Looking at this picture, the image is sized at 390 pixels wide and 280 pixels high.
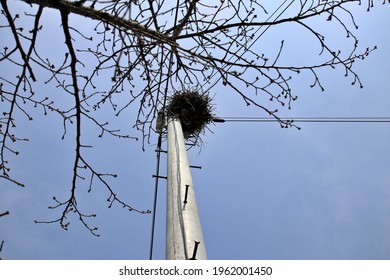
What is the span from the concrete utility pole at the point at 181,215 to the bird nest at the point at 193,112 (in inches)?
64.6

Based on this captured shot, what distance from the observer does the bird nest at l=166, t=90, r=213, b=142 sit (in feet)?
18.1

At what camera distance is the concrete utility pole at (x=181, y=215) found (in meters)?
2.33

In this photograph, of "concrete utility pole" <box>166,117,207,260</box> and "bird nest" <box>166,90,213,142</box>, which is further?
"bird nest" <box>166,90,213,142</box>

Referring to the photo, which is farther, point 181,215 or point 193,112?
point 193,112

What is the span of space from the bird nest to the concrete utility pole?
5.38 feet

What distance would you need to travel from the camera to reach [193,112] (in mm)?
5730

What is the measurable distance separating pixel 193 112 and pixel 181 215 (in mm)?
3158

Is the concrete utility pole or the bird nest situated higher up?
the bird nest

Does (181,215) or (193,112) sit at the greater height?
(193,112)

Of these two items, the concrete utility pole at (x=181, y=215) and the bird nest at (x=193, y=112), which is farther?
the bird nest at (x=193, y=112)
